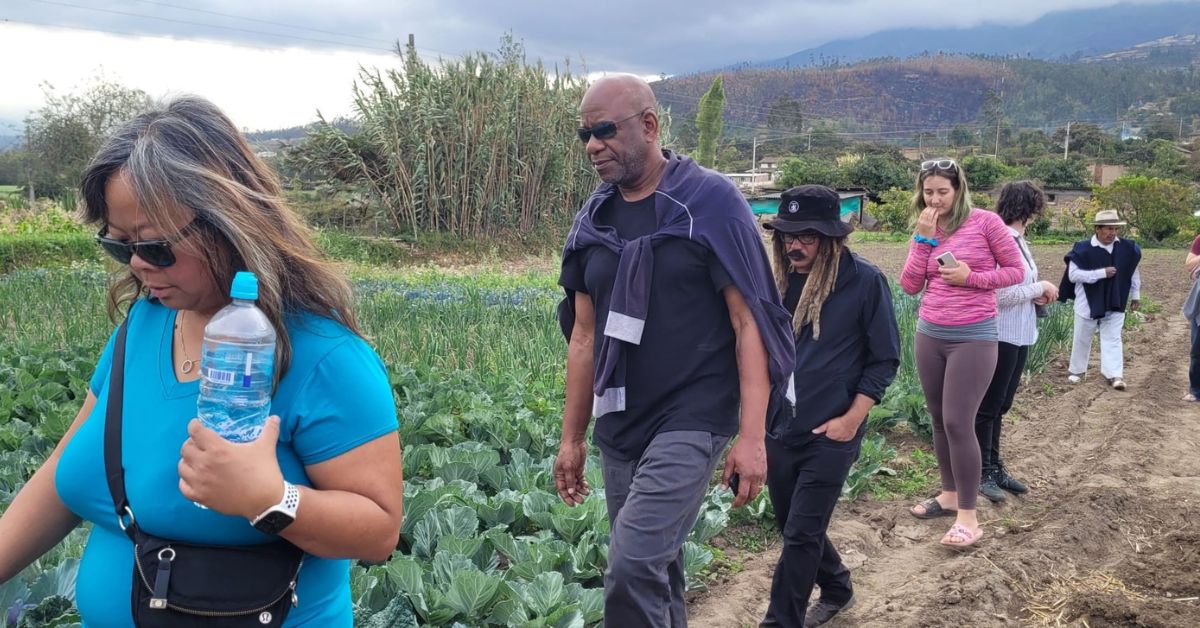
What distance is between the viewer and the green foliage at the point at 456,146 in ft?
57.8

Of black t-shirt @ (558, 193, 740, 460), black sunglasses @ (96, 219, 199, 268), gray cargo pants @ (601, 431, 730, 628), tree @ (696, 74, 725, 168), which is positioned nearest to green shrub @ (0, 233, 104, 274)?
black t-shirt @ (558, 193, 740, 460)

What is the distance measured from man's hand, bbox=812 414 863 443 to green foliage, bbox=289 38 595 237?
1500 cm

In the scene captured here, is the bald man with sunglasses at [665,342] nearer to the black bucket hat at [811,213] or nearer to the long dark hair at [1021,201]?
the black bucket hat at [811,213]

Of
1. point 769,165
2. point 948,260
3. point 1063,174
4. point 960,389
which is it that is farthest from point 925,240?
point 769,165

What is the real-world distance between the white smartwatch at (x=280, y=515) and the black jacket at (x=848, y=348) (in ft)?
7.82

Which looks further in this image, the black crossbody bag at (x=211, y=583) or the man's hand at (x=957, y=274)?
the man's hand at (x=957, y=274)

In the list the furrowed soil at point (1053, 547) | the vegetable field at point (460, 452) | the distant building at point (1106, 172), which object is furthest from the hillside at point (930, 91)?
the furrowed soil at point (1053, 547)

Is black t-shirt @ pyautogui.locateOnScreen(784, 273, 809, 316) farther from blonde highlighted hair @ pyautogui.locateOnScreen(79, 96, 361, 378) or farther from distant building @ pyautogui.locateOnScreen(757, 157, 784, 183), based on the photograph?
distant building @ pyautogui.locateOnScreen(757, 157, 784, 183)

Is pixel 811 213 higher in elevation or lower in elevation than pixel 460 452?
higher

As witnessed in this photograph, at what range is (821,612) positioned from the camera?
378cm

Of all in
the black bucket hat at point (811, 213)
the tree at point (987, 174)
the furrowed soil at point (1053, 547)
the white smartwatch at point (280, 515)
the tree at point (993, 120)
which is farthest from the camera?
the tree at point (993, 120)

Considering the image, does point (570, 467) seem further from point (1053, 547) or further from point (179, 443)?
point (1053, 547)

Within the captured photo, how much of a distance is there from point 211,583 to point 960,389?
3.84 meters

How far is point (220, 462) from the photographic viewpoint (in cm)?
133
